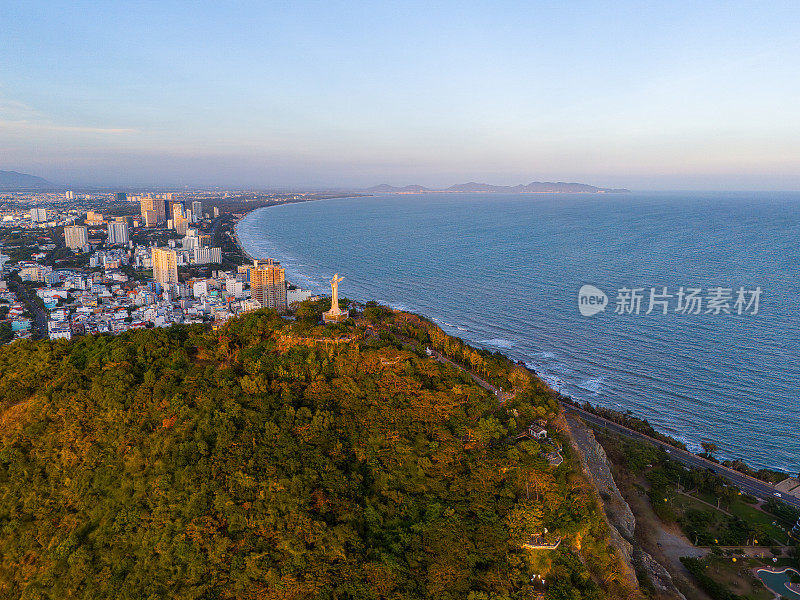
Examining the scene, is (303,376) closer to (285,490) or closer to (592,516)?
(285,490)

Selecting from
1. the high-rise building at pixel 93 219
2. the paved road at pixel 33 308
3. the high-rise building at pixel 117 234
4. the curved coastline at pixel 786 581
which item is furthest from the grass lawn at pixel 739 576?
the high-rise building at pixel 93 219

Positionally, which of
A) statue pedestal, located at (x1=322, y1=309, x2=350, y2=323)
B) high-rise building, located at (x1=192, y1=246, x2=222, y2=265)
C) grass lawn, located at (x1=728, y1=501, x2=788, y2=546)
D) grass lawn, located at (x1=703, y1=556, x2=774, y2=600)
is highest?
statue pedestal, located at (x1=322, y1=309, x2=350, y2=323)

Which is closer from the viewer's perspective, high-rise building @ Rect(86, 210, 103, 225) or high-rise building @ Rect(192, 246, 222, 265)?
high-rise building @ Rect(192, 246, 222, 265)

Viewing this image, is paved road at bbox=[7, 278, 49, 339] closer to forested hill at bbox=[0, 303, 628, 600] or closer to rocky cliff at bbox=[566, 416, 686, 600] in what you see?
forested hill at bbox=[0, 303, 628, 600]

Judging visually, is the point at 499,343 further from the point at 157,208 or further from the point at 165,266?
the point at 157,208

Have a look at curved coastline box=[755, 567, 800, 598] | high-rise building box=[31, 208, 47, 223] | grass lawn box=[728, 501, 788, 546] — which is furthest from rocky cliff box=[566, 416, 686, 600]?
high-rise building box=[31, 208, 47, 223]

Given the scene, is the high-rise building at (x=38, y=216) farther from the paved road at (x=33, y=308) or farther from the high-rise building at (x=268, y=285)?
the high-rise building at (x=268, y=285)
